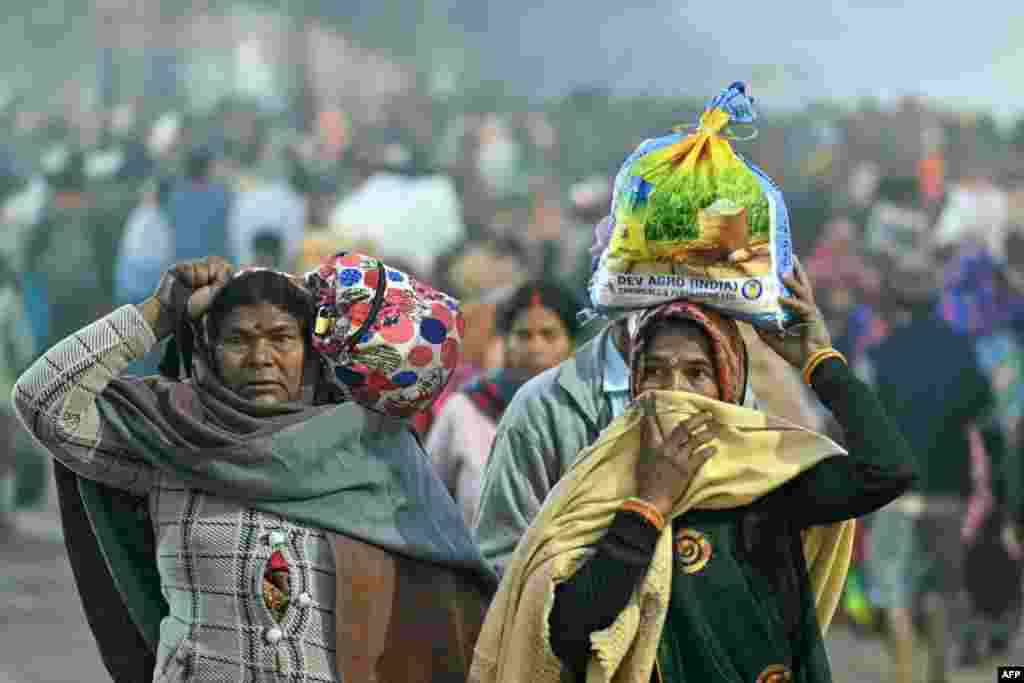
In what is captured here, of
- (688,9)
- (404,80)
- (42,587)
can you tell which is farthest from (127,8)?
(42,587)

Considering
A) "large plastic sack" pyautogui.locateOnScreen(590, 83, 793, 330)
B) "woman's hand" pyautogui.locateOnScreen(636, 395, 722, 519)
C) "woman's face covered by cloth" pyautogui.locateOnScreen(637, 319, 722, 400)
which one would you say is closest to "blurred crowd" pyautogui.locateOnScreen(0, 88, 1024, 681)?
"large plastic sack" pyautogui.locateOnScreen(590, 83, 793, 330)

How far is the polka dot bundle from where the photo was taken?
15.2 ft

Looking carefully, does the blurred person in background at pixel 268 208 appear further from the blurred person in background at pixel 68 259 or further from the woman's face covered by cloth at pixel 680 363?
the woman's face covered by cloth at pixel 680 363

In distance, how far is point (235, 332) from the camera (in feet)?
15.1

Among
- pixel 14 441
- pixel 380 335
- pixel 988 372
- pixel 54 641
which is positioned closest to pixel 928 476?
pixel 988 372

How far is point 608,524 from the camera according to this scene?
13.4ft

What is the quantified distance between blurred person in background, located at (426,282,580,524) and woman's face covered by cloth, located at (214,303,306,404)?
2.32 m

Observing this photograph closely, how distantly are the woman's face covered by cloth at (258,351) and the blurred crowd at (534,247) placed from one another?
8.00 ft

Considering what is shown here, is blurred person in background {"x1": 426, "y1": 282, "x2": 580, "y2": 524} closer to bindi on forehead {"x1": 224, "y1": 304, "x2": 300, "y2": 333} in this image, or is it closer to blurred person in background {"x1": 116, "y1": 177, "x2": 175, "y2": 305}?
bindi on forehead {"x1": 224, "y1": 304, "x2": 300, "y2": 333}

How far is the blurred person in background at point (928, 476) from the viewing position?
10625mm

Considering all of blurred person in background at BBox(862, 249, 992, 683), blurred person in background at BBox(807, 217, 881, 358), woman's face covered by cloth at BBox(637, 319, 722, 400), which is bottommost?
blurred person in background at BBox(862, 249, 992, 683)

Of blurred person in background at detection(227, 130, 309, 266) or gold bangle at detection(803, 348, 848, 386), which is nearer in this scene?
gold bangle at detection(803, 348, 848, 386)

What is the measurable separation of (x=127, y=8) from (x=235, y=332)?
18190 mm

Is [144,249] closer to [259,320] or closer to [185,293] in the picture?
Answer: [185,293]
